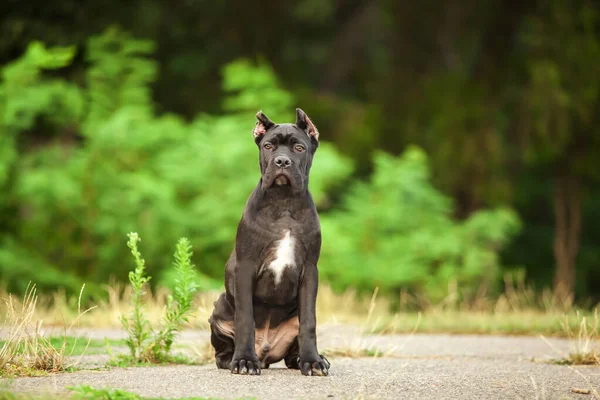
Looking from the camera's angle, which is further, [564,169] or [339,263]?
[564,169]

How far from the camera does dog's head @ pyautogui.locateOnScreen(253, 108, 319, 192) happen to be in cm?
567

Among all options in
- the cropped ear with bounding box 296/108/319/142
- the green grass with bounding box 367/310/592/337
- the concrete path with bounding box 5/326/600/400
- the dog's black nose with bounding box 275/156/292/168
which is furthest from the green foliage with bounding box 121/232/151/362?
the green grass with bounding box 367/310/592/337

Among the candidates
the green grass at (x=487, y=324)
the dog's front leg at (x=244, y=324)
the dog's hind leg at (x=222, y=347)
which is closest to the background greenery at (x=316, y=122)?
the green grass at (x=487, y=324)

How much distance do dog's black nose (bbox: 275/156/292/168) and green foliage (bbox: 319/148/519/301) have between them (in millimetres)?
12598

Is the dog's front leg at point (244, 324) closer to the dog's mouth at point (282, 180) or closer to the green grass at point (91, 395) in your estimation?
the dog's mouth at point (282, 180)

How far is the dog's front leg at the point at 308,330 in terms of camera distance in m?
5.63

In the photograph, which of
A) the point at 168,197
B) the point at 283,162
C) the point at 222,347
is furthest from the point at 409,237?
the point at 283,162

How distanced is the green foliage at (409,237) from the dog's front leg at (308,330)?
1242 centimetres

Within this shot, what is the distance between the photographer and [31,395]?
4355 millimetres

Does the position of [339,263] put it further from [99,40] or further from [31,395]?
[31,395]

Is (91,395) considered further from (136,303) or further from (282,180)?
(282,180)

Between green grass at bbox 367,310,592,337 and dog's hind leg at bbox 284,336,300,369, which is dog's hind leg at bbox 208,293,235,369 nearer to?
dog's hind leg at bbox 284,336,300,369

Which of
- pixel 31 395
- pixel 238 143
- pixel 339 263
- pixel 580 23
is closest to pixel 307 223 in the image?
pixel 31 395

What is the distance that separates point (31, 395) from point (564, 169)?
22.5 m
